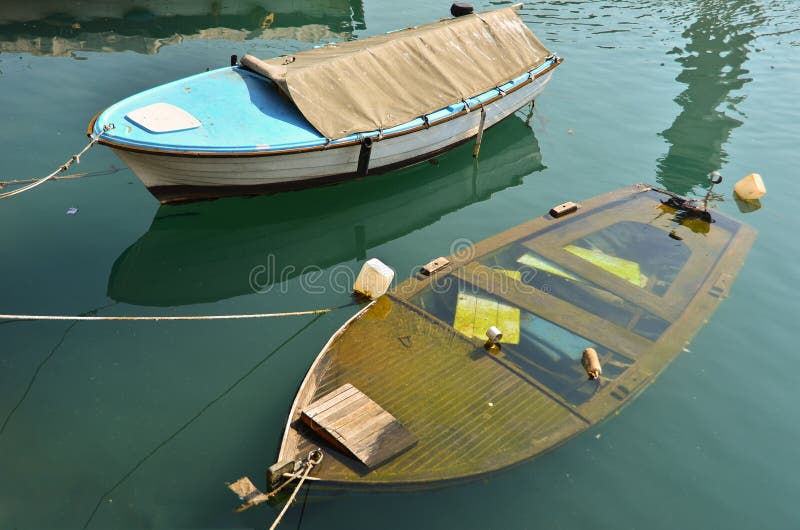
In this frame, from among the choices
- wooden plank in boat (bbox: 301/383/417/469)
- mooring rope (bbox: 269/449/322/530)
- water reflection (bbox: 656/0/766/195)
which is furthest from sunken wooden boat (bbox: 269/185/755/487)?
water reflection (bbox: 656/0/766/195)

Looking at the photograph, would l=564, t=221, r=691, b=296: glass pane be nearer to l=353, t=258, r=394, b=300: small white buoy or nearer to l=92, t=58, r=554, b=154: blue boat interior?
l=353, t=258, r=394, b=300: small white buoy

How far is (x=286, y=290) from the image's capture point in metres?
13.9

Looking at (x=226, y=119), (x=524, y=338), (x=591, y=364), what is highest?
(x=226, y=119)

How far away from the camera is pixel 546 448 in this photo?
10062 millimetres

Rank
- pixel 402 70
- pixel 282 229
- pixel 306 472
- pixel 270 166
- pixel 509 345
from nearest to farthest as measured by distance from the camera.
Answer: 1. pixel 306 472
2. pixel 509 345
3. pixel 270 166
4. pixel 282 229
5. pixel 402 70

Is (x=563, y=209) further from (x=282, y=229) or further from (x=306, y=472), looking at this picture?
(x=306, y=472)

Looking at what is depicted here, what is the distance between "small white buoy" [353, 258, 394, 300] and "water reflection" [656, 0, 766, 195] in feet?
36.3

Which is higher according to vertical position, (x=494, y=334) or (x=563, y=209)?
(x=563, y=209)

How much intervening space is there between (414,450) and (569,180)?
1202 centimetres

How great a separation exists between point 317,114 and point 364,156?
64.9 inches

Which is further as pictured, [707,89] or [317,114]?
[707,89]

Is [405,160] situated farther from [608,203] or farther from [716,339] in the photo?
[716,339]

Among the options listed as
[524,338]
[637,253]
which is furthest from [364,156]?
[637,253]

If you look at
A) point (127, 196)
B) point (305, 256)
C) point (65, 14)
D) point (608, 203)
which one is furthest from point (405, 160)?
point (65, 14)
